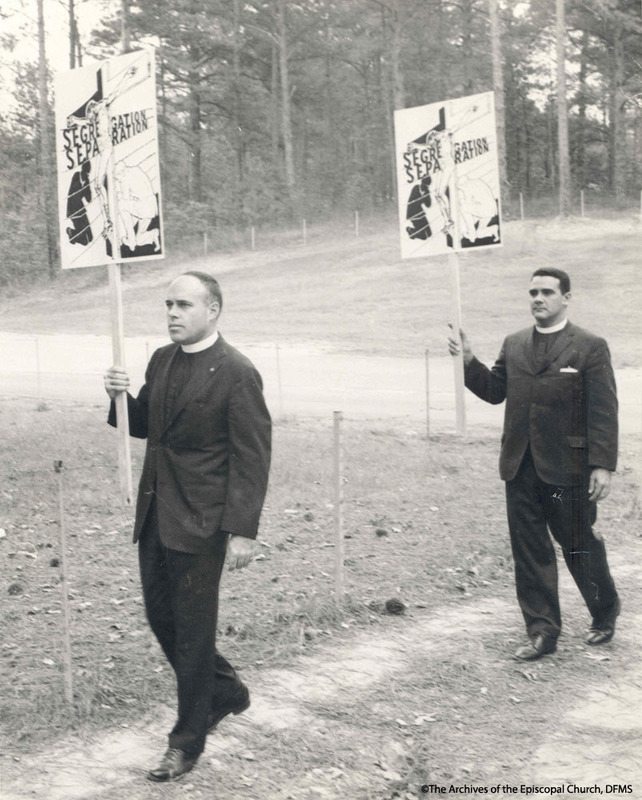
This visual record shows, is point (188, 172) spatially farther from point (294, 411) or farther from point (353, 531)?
point (353, 531)

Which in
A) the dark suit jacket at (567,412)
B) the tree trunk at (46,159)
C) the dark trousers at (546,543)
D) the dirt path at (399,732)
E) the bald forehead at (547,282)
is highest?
the tree trunk at (46,159)

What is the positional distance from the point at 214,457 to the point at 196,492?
15 cm

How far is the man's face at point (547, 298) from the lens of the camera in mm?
5535

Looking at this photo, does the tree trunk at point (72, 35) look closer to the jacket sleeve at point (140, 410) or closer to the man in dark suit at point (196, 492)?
the jacket sleeve at point (140, 410)

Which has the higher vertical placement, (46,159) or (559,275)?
(46,159)

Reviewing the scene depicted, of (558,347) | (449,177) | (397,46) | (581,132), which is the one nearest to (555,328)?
(558,347)

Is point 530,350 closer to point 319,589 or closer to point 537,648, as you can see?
point 537,648

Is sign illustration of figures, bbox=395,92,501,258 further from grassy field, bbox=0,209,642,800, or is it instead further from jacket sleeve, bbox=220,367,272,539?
jacket sleeve, bbox=220,367,272,539

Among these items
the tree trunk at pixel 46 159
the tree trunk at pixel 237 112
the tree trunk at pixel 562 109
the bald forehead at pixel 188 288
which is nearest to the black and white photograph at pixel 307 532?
the bald forehead at pixel 188 288

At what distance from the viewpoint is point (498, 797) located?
396cm

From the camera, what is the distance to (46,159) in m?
21.7

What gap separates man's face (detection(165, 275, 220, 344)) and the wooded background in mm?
29356

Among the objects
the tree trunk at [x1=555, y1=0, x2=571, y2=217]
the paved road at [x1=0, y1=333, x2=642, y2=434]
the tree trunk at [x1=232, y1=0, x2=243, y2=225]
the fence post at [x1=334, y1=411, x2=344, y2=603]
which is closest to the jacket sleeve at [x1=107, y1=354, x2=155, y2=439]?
the fence post at [x1=334, y1=411, x2=344, y2=603]

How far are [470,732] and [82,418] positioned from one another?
35.7 ft
